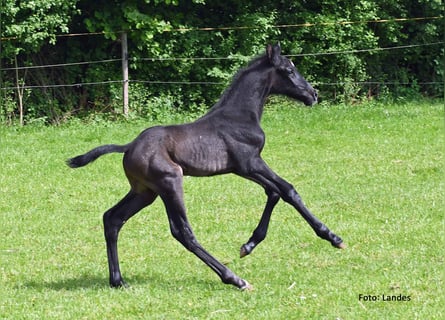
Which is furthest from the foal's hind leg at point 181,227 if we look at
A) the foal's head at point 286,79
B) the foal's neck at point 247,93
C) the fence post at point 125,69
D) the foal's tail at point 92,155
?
the fence post at point 125,69

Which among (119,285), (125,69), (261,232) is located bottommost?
(125,69)

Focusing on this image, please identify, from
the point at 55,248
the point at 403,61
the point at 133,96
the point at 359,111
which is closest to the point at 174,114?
the point at 133,96

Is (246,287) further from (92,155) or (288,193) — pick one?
(92,155)

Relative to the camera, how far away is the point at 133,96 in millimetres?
18516

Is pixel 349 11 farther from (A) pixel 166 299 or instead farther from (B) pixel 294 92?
(A) pixel 166 299

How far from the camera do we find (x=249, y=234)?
9836 mm

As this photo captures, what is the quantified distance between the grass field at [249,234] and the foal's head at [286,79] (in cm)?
159

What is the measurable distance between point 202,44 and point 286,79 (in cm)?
1118

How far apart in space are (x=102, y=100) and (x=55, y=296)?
11093 mm

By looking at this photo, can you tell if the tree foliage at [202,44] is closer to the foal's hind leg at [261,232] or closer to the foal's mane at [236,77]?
the foal's mane at [236,77]

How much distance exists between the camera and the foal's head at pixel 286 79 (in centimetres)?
824

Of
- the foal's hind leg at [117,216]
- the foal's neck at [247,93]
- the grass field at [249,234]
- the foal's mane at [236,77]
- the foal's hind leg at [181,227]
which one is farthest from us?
the foal's mane at [236,77]

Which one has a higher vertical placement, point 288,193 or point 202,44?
point 288,193

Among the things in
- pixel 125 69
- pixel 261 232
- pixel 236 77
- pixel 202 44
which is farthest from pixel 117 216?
pixel 202 44
